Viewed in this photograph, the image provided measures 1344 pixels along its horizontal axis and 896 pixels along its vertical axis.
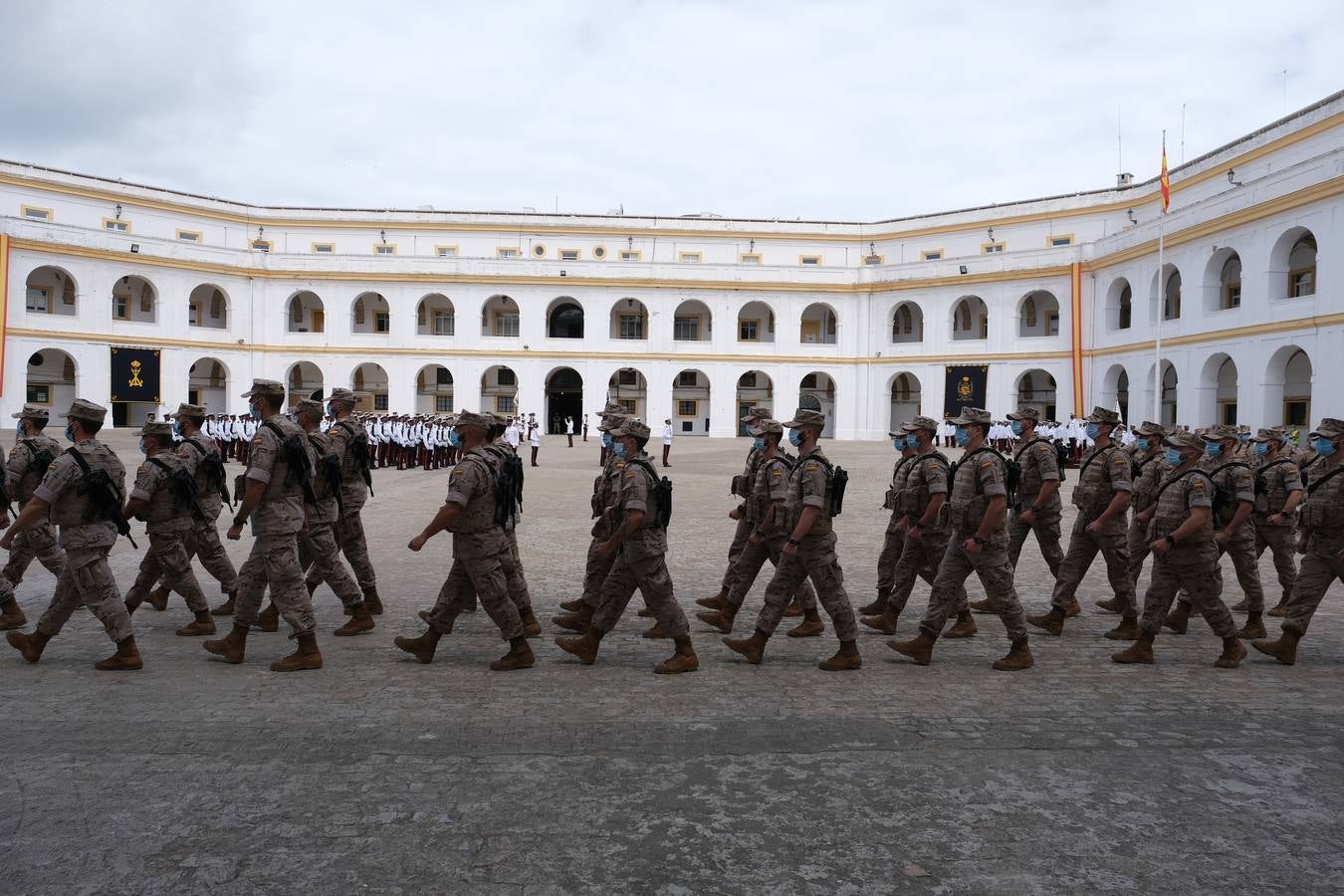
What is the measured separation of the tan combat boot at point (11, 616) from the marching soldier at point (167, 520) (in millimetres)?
821

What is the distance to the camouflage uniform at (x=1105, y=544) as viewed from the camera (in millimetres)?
7637

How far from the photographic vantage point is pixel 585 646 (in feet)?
21.2

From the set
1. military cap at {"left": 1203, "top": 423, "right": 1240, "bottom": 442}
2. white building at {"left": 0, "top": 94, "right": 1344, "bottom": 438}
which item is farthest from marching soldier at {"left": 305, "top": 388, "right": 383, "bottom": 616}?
white building at {"left": 0, "top": 94, "right": 1344, "bottom": 438}

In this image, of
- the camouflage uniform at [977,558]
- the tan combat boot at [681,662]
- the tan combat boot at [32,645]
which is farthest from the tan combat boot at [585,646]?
the tan combat boot at [32,645]

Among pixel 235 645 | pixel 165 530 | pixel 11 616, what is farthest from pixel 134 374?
pixel 235 645

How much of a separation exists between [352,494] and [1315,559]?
7.83 meters

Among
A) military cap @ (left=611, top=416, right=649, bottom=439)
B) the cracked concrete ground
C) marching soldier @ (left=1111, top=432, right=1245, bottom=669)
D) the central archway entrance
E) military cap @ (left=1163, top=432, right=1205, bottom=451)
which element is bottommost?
the cracked concrete ground

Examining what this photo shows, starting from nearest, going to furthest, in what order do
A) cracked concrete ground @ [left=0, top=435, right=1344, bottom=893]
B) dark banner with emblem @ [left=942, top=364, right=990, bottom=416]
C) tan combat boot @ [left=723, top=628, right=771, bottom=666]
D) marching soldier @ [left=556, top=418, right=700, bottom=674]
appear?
1. cracked concrete ground @ [left=0, top=435, right=1344, bottom=893]
2. marching soldier @ [left=556, top=418, right=700, bottom=674]
3. tan combat boot @ [left=723, top=628, right=771, bottom=666]
4. dark banner with emblem @ [left=942, top=364, right=990, bottom=416]

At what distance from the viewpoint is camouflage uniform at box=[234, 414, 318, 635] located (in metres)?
6.12

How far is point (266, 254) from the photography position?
3938 cm

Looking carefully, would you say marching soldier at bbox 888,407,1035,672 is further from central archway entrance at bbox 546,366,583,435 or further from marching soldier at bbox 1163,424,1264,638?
central archway entrance at bbox 546,366,583,435

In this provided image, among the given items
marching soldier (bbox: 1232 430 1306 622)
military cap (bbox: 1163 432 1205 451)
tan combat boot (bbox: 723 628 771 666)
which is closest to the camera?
tan combat boot (bbox: 723 628 771 666)

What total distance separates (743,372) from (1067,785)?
38.3 m

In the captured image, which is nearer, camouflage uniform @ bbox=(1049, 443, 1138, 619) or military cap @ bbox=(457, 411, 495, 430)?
military cap @ bbox=(457, 411, 495, 430)
